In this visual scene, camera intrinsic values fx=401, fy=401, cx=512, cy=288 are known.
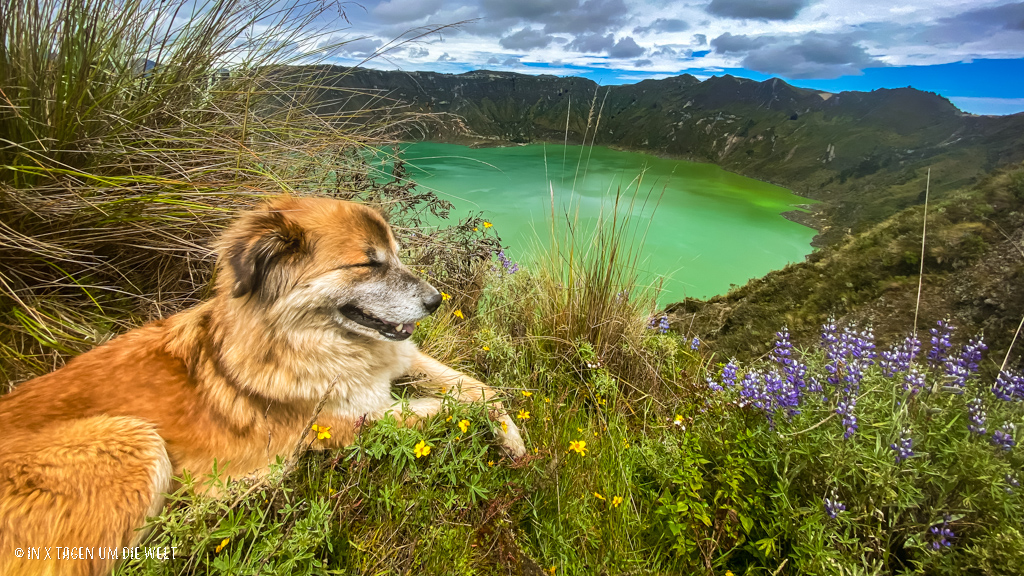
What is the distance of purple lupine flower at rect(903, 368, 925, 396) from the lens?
67.4 inches

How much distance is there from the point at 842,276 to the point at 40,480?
542cm

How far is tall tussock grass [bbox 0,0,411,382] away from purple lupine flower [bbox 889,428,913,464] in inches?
140

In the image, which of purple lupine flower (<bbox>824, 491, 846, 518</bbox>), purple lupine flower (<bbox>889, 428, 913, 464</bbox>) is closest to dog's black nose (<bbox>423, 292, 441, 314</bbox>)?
purple lupine flower (<bbox>824, 491, 846, 518</bbox>)

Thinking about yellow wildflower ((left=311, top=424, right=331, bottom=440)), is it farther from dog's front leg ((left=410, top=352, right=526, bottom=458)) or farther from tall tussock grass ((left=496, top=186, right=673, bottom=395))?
tall tussock grass ((left=496, top=186, right=673, bottom=395))

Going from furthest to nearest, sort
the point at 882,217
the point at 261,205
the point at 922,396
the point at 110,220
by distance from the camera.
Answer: the point at 882,217 < the point at 110,220 < the point at 261,205 < the point at 922,396

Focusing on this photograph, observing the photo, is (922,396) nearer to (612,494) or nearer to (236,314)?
(612,494)

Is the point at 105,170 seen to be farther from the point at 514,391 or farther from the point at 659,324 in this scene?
the point at 659,324

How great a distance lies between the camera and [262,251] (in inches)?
74.7

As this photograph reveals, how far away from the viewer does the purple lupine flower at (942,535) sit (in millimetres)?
1417

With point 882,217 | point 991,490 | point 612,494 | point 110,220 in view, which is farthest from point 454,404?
point 882,217

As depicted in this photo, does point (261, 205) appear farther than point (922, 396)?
Yes

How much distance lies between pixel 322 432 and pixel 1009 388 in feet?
10.0

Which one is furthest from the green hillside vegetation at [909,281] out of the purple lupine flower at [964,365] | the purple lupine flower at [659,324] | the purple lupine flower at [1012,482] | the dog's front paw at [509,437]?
the dog's front paw at [509,437]

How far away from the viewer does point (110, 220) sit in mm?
2389
